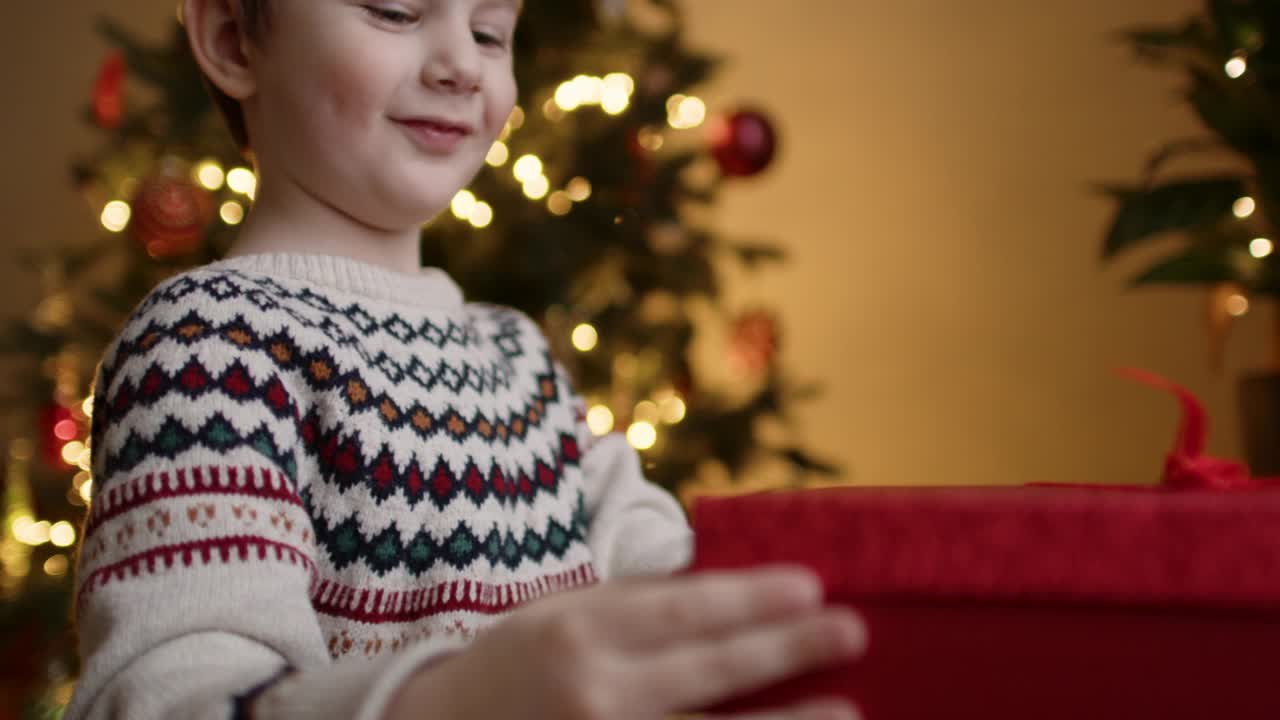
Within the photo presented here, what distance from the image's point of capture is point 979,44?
290 cm

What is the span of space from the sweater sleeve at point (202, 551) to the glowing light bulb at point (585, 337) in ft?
4.18

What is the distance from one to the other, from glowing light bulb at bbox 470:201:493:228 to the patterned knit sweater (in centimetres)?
90

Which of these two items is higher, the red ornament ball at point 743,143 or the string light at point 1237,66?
the red ornament ball at point 743,143

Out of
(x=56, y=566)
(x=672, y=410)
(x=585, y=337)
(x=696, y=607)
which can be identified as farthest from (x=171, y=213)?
(x=696, y=607)

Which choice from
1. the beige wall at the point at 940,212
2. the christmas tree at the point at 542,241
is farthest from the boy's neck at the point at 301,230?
the beige wall at the point at 940,212

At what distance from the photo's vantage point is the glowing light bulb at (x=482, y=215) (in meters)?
1.71

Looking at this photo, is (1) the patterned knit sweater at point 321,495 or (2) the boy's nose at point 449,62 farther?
(2) the boy's nose at point 449,62

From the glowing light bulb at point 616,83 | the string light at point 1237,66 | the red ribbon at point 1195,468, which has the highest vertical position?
the glowing light bulb at point 616,83

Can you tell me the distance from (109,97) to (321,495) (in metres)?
1.59

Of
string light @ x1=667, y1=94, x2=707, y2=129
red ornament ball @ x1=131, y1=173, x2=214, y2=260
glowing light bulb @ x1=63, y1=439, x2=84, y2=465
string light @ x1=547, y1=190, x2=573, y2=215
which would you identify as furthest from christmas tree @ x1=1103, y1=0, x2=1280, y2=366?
glowing light bulb @ x1=63, y1=439, x2=84, y2=465

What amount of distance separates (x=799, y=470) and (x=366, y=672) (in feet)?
6.33

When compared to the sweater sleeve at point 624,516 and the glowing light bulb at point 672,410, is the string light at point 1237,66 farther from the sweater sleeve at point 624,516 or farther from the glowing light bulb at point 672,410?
the sweater sleeve at point 624,516

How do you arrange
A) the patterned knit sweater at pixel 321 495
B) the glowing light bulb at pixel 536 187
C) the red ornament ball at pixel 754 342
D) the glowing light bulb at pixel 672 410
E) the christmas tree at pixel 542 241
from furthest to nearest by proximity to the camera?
the red ornament ball at pixel 754 342, the glowing light bulb at pixel 672 410, the glowing light bulb at pixel 536 187, the christmas tree at pixel 542 241, the patterned knit sweater at pixel 321 495

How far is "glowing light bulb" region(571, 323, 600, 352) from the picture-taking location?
1852 mm
